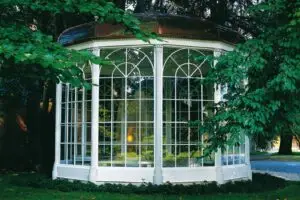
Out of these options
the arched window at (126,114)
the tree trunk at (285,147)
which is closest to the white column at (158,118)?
the arched window at (126,114)

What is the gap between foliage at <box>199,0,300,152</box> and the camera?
8445 millimetres

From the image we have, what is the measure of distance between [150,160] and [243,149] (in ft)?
9.92

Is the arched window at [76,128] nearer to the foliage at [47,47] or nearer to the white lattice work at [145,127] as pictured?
the white lattice work at [145,127]

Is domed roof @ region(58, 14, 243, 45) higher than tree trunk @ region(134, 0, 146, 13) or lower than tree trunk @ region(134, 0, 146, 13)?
lower

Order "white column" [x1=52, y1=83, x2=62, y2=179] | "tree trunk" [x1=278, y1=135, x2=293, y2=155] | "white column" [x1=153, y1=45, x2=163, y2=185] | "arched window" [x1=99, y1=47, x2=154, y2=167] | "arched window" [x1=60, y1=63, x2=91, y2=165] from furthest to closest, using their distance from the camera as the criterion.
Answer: "tree trunk" [x1=278, y1=135, x2=293, y2=155], "white column" [x1=52, y1=83, x2=62, y2=179], "arched window" [x1=60, y1=63, x2=91, y2=165], "arched window" [x1=99, y1=47, x2=154, y2=167], "white column" [x1=153, y1=45, x2=163, y2=185]

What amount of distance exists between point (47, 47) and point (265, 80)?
4235mm

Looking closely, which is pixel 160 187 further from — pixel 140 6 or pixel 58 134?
→ pixel 140 6

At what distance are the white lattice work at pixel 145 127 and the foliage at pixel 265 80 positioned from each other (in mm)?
2665

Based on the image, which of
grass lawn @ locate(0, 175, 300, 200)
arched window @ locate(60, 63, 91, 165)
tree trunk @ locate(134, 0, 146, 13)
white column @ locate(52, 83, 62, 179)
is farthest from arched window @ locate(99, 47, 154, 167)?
tree trunk @ locate(134, 0, 146, 13)

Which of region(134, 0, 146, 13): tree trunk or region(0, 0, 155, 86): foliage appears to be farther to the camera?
region(134, 0, 146, 13): tree trunk

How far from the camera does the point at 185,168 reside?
1227 centimetres

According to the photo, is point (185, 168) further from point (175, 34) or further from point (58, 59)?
point (58, 59)

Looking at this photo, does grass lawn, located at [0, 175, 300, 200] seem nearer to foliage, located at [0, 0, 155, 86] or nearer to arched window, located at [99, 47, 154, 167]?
arched window, located at [99, 47, 154, 167]

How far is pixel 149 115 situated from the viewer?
46.5 feet
